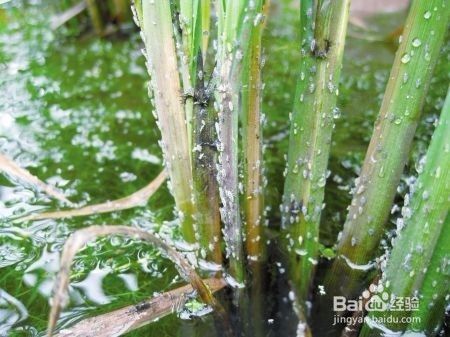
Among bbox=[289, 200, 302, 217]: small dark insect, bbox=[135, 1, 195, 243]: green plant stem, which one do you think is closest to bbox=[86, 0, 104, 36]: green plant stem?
bbox=[135, 1, 195, 243]: green plant stem

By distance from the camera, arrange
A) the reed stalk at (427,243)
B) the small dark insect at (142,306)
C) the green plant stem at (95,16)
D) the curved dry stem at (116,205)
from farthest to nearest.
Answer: the green plant stem at (95,16)
the curved dry stem at (116,205)
the small dark insect at (142,306)
the reed stalk at (427,243)

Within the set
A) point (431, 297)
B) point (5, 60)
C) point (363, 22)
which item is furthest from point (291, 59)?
point (431, 297)

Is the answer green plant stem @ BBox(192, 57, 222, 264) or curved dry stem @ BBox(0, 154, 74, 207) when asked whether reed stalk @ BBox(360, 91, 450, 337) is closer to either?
green plant stem @ BBox(192, 57, 222, 264)

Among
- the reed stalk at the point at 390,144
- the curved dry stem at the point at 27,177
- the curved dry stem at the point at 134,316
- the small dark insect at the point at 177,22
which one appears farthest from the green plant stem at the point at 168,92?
the curved dry stem at the point at 27,177

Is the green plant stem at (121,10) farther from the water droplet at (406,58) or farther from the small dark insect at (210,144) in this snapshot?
the water droplet at (406,58)

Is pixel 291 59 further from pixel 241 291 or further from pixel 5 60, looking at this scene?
pixel 241 291

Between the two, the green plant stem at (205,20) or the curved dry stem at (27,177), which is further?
the curved dry stem at (27,177)
